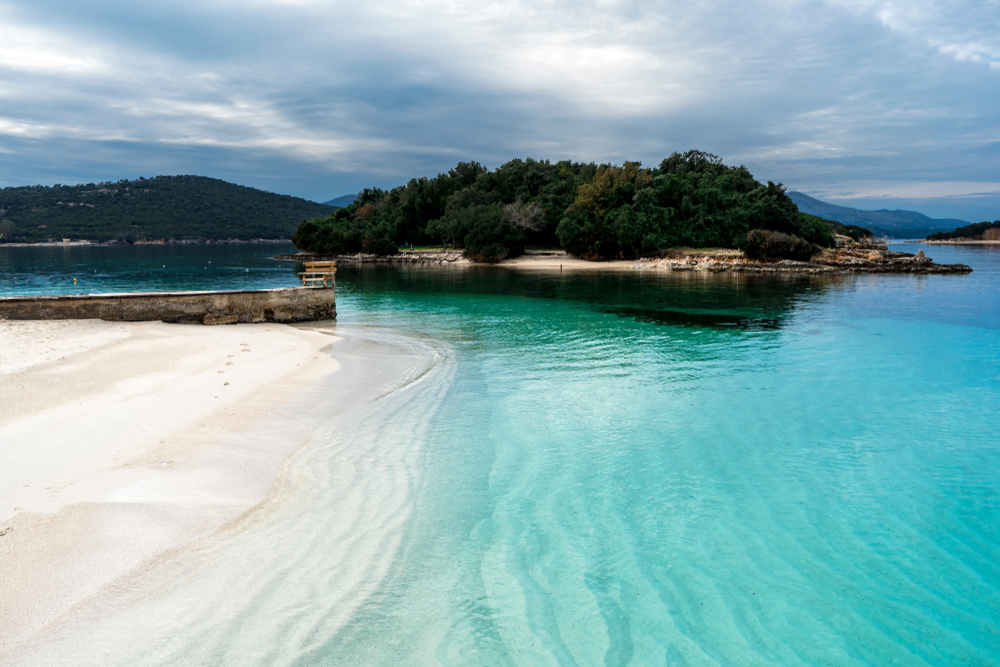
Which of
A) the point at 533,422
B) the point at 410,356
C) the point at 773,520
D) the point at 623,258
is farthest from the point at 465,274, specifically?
the point at 773,520

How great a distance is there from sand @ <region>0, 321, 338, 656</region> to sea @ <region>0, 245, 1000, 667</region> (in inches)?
19.8

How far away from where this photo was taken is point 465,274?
188 ft

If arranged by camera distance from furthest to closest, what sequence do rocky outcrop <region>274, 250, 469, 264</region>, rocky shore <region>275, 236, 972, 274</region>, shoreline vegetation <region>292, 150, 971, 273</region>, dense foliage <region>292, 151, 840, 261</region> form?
rocky outcrop <region>274, 250, 469, 264</region>
dense foliage <region>292, 151, 840, 261</region>
shoreline vegetation <region>292, 150, 971, 273</region>
rocky shore <region>275, 236, 972, 274</region>

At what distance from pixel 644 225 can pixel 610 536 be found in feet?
220

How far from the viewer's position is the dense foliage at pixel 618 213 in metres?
70.6

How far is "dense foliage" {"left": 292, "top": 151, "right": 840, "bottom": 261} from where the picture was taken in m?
70.6

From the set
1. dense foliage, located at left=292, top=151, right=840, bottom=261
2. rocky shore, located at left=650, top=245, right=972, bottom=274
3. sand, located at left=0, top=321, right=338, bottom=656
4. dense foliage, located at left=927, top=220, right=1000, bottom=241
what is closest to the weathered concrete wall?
sand, located at left=0, top=321, right=338, bottom=656

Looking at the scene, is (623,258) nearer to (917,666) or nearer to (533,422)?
(533,422)

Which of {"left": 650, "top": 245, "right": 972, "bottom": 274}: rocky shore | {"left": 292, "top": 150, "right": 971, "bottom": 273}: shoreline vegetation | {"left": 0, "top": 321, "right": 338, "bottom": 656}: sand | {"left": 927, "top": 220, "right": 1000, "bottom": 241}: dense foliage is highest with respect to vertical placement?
{"left": 927, "top": 220, "right": 1000, "bottom": 241}: dense foliage

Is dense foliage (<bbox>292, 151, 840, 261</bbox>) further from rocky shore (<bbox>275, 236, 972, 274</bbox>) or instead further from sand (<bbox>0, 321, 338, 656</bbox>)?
sand (<bbox>0, 321, 338, 656</bbox>)

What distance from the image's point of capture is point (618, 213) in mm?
70188

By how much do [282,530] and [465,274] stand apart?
51486 millimetres

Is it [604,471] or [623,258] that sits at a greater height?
[623,258]

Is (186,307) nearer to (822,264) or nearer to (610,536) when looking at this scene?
(610,536)
